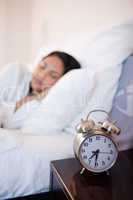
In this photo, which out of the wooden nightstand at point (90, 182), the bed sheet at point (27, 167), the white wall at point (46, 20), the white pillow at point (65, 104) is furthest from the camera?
the white wall at point (46, 20)

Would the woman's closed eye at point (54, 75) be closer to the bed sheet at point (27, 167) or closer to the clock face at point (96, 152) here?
the bed sheet at point (27, 167)

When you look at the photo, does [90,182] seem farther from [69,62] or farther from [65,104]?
[69,62]

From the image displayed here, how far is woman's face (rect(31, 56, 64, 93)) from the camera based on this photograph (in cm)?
153

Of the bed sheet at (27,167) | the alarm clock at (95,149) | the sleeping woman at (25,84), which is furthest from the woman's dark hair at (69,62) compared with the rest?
the alarm clock at (95,149)

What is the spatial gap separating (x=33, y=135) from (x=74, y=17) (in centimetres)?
110

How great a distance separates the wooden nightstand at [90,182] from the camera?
2.87 feet

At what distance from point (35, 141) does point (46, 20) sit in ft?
5.33

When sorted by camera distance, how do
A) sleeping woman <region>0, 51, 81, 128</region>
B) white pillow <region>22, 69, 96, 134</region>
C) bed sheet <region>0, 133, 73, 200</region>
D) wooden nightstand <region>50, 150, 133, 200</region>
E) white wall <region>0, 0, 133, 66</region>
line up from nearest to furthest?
wooden nightstand <region>50, 150, 133, 200</region>
bed sheet <region>0, 133, 73, 200</region>
white pillow <region>22, 69, 96, 134</region>
sleeping woman <region>0, 51, 81, 128</region>
white wall <region>0, 0, 133, 66</region>

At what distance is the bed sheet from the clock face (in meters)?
0.25

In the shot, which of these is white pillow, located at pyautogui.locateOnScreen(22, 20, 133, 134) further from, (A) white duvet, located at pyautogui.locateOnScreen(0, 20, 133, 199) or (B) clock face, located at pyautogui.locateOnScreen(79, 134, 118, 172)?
(B) clock face, located at pyautogui.locateOnScreen(79, 134, 118, 172)

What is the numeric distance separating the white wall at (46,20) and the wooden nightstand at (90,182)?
2.60 ft

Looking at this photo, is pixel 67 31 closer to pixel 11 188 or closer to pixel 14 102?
pixel 14 102

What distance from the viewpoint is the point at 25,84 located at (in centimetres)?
169

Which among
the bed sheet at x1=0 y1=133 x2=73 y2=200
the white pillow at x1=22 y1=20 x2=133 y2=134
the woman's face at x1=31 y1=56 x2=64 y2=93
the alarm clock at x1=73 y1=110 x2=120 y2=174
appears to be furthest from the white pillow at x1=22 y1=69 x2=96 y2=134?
the alarm clock at x1=73 y1=110 x2=120 y2=174
